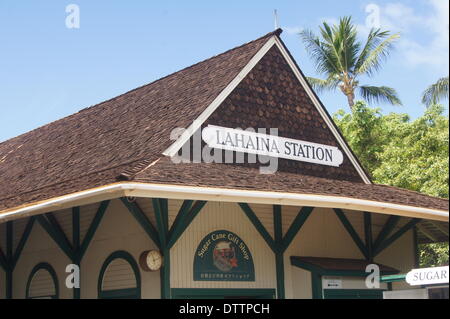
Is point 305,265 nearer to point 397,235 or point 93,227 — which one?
point 397,235

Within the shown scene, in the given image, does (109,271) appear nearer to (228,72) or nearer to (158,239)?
(158,239)

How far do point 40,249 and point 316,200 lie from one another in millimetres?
6023

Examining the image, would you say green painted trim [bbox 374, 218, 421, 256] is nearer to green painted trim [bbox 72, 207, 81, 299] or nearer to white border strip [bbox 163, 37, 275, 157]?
white border strip [bbox 163, 37, 275, 157]

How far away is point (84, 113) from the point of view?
1948 centimetres

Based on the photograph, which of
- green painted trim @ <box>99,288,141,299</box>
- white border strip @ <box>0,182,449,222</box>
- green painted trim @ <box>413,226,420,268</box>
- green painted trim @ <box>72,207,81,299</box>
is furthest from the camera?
green painted trim @ <box>413,226,420,268</box>

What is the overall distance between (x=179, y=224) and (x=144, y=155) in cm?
146

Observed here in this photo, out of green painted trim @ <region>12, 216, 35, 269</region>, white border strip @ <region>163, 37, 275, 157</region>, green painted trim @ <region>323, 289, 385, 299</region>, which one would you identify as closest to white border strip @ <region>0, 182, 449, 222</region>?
white border strip @ <region>163, 37, 275, 157</region>

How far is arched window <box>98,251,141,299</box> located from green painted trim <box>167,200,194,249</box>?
3.25 ft

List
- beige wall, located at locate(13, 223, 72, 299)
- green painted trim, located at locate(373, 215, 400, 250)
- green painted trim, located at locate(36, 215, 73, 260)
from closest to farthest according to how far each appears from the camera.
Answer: green painted trim, located at locate(36, 215, 73, 260), beige wall, located at locate(13, 223, 72, 299), green painted trim, located at locate(373, 215, 400, 250)

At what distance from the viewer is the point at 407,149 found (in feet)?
73.3

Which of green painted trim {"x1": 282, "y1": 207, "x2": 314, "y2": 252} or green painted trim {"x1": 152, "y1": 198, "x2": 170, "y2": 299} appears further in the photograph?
green painted trim {"x1": 282, "y1": 207, "x2": 314, "y2": 252}

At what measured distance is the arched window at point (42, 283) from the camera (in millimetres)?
14297

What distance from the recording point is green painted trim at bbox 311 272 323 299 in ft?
44.0
